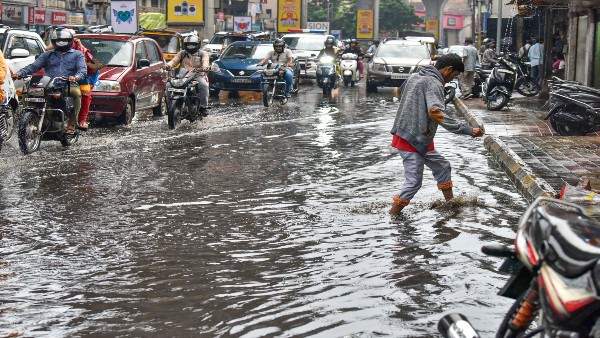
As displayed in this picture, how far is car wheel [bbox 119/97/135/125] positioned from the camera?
58.7 feet

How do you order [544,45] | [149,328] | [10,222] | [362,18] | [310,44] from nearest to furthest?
[149,328], [10,222], [544,45], [310,44], [362,18]

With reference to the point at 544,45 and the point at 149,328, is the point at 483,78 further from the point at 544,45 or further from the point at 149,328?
the point at 149,328

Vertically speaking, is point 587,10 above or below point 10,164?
above

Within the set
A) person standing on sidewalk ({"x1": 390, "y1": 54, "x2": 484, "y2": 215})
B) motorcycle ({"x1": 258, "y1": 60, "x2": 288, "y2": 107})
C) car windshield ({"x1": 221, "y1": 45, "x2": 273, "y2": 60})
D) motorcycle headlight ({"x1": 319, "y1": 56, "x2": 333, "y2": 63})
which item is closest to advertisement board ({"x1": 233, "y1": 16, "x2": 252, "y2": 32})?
motorcycle headlight ({"x1": 319, "y1": 56, "x2": 333, "y2": 63})

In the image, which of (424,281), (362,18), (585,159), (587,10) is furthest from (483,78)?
(362,18)

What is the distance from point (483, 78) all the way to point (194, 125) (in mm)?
10069

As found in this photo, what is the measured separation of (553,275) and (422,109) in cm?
535

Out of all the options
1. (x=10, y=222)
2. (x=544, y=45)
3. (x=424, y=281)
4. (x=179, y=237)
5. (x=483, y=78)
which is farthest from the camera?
(x=544, y=45)

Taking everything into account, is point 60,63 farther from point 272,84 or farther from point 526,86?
point 526,86

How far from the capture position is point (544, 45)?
30297 millimetres

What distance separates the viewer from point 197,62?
18.8m

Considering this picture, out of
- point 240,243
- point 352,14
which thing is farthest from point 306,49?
point 352,14

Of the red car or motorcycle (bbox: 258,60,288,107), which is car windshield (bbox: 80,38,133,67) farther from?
motorcycle (bbox: 258,60,288,107)

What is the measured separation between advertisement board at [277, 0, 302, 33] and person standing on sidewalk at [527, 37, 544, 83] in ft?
106
